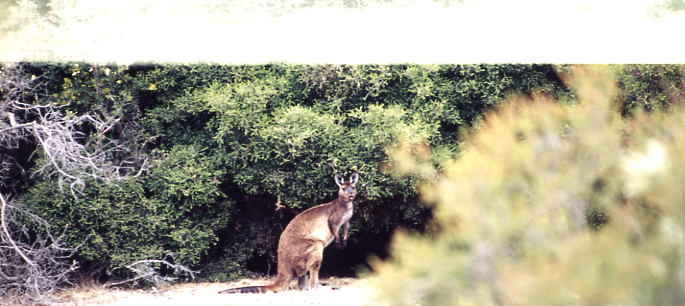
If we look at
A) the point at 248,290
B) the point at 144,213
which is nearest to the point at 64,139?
the point at 144,213

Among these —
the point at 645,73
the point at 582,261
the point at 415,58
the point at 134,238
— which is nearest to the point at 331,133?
the point at 415,58

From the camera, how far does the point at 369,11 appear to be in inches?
284

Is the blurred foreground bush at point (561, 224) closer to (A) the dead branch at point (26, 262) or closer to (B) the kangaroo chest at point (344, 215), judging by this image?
(B) the kangaroo chest at point (344, 215)

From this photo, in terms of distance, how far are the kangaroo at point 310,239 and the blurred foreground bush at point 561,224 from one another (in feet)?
12.2

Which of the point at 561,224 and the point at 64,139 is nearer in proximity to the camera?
the point at 561,224

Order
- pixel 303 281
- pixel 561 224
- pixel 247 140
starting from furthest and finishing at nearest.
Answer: pixel 247 140 → pixel 303 281 → pixel 561 224

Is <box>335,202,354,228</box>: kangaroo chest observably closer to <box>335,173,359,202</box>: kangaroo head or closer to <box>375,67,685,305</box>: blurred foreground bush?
<box>335,173,359,202</box>: kangaroo head

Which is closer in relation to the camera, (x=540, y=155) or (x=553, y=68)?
(x=540, y=155)

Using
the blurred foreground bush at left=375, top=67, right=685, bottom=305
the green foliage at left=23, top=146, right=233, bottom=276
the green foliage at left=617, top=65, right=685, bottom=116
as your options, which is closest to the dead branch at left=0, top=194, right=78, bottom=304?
the green foliage at left=23, top=146, right=233, bottom=276

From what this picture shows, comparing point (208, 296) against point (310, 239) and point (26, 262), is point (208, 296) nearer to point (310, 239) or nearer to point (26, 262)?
point (310, 239)

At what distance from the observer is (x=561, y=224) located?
2.47 meters

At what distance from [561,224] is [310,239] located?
4386 millimetres

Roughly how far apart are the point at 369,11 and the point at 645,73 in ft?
9.86

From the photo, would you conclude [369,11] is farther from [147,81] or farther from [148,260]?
[148,260]
